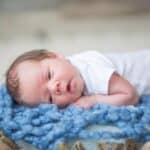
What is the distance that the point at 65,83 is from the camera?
1.17 meters

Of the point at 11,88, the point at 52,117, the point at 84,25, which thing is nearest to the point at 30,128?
the point at 52,117

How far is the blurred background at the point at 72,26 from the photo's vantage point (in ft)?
5.91

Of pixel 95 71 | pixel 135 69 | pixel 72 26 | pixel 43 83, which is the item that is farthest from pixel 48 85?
pixel 72 26

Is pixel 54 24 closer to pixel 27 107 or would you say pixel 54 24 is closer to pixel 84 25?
pixel 84 25

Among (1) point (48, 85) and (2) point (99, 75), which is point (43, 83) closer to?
(1) point (48, 85)

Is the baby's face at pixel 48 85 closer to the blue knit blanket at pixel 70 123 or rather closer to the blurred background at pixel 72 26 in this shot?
the blue knit blanket at pixel 70 123

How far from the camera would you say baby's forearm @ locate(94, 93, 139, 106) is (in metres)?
1.16

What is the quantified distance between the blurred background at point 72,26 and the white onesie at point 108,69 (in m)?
0.42

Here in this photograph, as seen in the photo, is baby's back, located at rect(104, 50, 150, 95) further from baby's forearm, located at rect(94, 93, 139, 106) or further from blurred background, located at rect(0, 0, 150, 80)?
blurred background, located at rect(0, 0, 150, 80)

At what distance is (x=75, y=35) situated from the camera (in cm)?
188

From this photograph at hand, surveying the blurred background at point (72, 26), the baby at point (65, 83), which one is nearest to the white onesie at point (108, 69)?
the baby at point (65, 83)

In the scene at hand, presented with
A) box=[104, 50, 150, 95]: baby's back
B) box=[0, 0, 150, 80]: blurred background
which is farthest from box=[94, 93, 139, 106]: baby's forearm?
box=[0, 0, 150, 80]: blurred background

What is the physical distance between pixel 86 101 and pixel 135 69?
0.21m

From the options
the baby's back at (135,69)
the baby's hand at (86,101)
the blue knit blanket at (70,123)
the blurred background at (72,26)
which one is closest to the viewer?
the blue knit blanket at (70,123)
